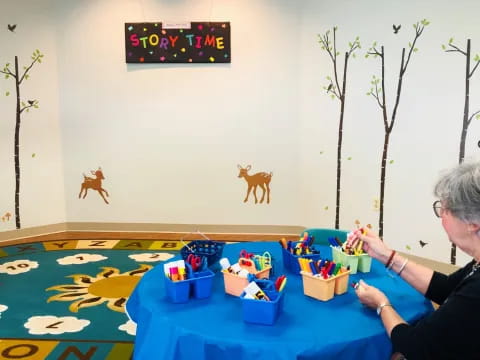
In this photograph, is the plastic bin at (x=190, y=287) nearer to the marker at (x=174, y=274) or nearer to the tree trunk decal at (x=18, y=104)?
the marker at (x=174, y=274)

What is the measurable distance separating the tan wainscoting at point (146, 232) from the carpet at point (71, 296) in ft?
0.79

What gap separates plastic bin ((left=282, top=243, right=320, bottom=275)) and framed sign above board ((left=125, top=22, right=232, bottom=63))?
3.28 meters

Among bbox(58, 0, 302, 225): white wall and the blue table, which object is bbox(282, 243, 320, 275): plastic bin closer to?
the blue table

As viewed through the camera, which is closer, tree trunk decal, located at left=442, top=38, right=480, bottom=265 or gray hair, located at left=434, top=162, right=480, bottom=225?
gray hair, located at left=434, top=162, right=480, bottom=225

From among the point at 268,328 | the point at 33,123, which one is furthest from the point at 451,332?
the point at 33,123

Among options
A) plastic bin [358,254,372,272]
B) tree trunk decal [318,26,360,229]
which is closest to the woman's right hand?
plastic bin [358,254,372,272]

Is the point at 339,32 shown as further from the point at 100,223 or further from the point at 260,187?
the point at 100,223

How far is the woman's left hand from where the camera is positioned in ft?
4.67

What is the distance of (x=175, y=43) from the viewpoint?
4.71 meters

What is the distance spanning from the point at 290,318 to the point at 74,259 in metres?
3.13

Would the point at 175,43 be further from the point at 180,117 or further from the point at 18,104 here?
the point at 18,104

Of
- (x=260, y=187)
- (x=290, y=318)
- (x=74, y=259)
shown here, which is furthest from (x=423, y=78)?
(x=74, y=259)

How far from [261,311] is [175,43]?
3921 millimetres

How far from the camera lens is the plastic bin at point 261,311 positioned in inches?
52.8
